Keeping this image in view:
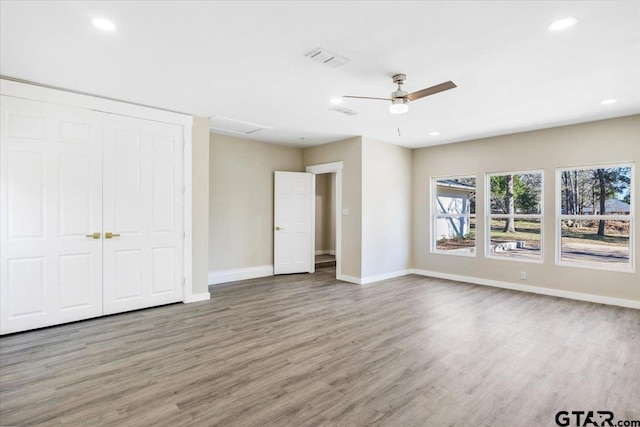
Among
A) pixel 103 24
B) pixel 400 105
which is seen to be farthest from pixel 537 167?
pixel 103 24

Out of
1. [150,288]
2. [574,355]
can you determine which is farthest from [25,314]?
[574,355]

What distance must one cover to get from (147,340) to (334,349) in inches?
76.3

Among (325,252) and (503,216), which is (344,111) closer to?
(503,216)

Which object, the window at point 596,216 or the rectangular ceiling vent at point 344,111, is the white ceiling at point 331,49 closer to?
the rectangular ceiling vent at point 344,111

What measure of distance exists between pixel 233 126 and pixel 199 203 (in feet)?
4.77

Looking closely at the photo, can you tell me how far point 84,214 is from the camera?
12.8 ft

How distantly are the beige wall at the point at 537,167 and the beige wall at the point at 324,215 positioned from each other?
2.84 m

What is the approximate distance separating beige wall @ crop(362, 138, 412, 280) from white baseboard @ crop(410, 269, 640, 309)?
0.77 metres

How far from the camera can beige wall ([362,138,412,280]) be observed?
6.05 m

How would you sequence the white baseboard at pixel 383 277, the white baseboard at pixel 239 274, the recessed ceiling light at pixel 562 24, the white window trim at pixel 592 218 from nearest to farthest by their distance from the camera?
the recessed ceiling light at pixel 562 24
the white window trim at pixel 592 218
the white baseboard at pixel 239 274
the white baseboard at pixel 383 277

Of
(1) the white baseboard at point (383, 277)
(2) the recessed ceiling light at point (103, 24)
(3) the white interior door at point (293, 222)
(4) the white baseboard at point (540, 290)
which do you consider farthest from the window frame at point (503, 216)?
(2) the recessed ceiling light at point (103, 24)

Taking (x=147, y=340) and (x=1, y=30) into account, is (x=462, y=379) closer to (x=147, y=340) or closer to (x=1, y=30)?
(x=147, y=340)

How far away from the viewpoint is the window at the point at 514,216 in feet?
18.3

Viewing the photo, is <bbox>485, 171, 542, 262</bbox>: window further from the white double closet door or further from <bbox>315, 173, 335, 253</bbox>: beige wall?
the white double closet door
